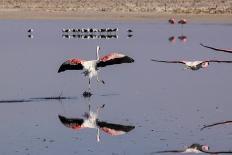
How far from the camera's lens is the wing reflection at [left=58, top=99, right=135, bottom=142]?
1751 cm

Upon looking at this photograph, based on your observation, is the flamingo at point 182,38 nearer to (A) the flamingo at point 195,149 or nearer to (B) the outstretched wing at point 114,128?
(B) the outstretched wing at point 114,128

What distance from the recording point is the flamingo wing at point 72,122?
18156 mm

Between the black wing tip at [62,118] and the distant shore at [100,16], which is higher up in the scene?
the black wing tip at [62,118]

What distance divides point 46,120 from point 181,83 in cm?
693

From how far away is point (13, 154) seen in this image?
15.2m

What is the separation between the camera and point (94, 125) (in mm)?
18250

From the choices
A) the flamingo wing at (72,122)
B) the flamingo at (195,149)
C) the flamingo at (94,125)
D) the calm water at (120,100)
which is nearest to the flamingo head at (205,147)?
the flamingo at (195,149)

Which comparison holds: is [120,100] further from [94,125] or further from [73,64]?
[94,125]

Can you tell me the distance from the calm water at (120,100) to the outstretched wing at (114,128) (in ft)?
0.76

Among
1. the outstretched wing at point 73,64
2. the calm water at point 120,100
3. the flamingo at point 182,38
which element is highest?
the outstretched wing at point 73,64

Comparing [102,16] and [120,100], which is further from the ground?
[120,100]

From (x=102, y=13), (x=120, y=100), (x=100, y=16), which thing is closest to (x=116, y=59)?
(x=120, y=100)

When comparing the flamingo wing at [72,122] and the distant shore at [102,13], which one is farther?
the distant shore at [102,13]

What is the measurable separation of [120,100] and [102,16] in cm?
4585
